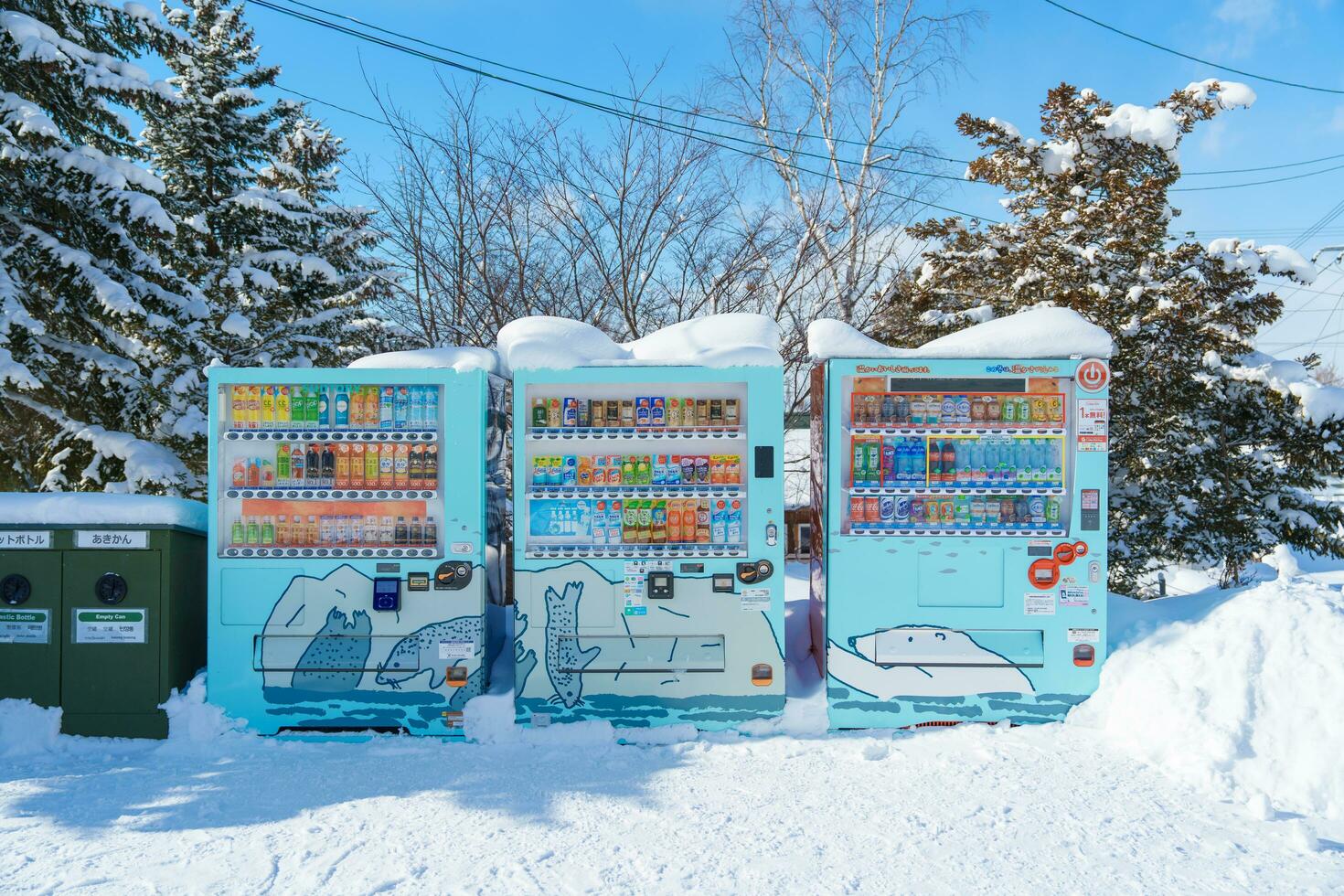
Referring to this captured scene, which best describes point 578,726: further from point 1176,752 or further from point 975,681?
point 1176,752

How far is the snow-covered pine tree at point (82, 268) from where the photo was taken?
745 cm

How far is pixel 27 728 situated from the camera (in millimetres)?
4672

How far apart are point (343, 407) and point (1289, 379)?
24.8 feet

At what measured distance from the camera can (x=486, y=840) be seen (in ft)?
11.7

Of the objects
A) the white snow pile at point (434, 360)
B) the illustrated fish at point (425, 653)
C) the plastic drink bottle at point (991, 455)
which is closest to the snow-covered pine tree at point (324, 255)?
the white snow pile at point (434, 360)

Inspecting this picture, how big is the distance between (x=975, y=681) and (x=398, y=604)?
11.2ft

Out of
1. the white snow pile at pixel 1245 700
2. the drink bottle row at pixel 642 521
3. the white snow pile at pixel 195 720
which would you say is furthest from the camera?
the drink bottle row at pixel 642 521

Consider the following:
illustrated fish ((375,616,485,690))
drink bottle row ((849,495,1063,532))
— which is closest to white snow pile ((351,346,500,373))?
illustrated fish ((375,616,485,690))

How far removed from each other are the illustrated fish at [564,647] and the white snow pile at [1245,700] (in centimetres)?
292

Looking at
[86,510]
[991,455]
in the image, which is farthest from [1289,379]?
[86,510]

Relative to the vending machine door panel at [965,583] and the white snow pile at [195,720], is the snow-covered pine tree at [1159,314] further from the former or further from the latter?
the white snow pile at [195,720]

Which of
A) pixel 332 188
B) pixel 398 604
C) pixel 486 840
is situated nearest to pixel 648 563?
pixel 398 604

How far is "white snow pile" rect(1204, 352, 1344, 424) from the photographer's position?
7039 millimetres

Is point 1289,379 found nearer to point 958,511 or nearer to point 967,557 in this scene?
point 958,511
